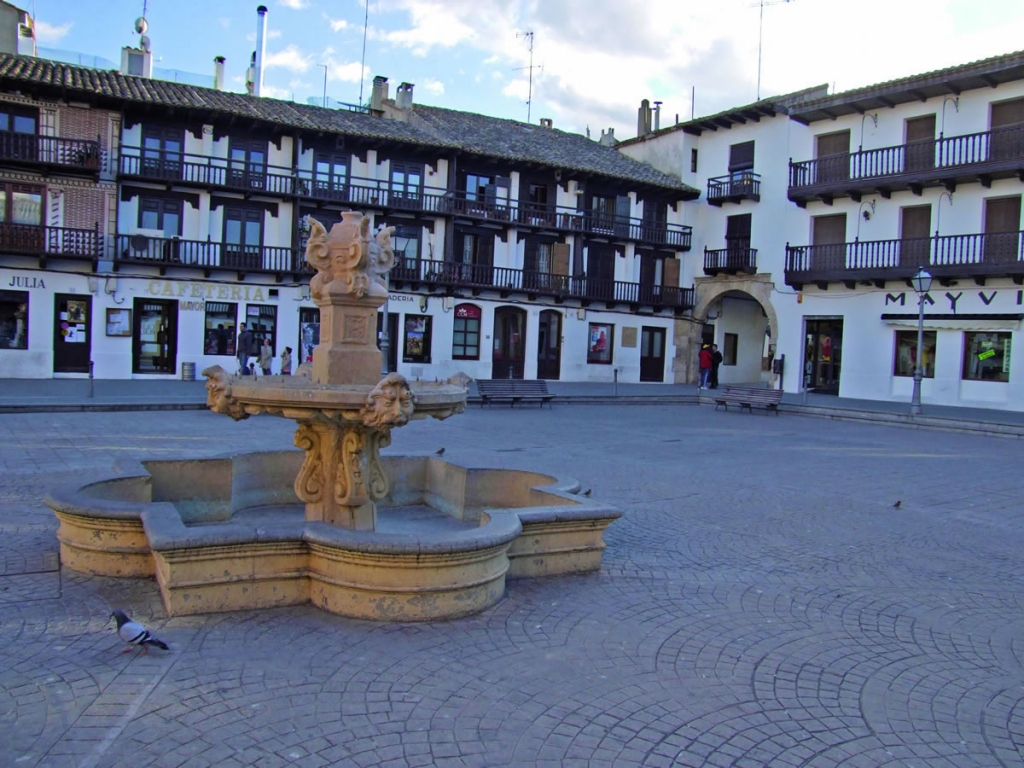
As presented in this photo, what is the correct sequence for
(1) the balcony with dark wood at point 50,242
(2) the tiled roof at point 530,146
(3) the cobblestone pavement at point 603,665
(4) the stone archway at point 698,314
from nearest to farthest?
(3) the cobblestone pavement at point 603,665
(1) the balcony with dark wood at point 50,242
(2) the tiled roof at point 530,146
(4) the stone archway at point 698,314

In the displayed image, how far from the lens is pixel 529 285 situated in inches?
1341

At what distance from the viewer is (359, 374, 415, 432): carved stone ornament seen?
5.23 metres

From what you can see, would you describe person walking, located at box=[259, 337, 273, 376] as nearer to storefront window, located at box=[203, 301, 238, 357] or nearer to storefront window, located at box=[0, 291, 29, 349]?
storefront window, located at box=[203, 301, 238, 357]

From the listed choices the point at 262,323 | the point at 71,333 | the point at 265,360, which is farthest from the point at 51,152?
the point at 265,360

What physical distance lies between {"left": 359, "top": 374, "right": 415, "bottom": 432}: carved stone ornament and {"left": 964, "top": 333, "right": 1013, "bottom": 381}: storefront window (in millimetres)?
25063

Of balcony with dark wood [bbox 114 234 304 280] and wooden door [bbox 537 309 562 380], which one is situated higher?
balcony with dark wood [bbox 114 234 304 280]

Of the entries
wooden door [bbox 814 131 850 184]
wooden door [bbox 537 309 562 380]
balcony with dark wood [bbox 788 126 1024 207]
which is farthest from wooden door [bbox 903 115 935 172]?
wooden door [bbox 537 309 562 380]

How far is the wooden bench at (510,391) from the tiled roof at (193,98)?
488 inches

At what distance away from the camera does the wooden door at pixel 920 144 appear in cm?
2634

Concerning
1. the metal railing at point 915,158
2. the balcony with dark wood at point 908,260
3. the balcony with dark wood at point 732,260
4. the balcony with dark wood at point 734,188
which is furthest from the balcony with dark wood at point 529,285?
the metal railing at point 915,158

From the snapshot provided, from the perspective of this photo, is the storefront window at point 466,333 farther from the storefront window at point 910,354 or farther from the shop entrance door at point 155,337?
the storefront window at point 910,354

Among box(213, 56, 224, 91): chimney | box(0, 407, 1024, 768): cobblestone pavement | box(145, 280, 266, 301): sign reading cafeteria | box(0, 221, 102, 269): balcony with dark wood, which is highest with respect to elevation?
box(213, 56, 224, 91): chimney

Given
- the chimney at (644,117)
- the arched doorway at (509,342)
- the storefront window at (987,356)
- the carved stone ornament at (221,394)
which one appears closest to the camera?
the carved stone ornament at (221,394)

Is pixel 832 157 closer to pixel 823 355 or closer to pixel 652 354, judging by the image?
pixel 823 355
